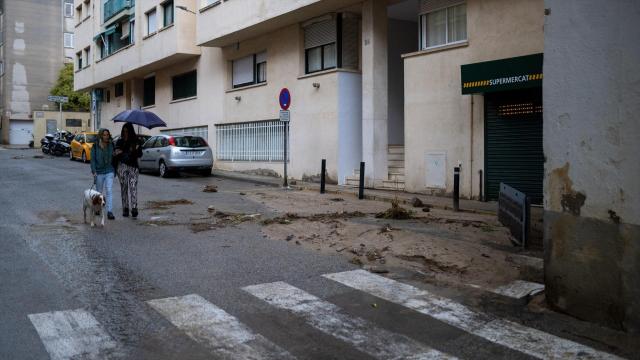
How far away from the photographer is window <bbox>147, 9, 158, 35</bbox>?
1158 inches

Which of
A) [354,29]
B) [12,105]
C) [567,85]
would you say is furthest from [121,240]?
[12,105]

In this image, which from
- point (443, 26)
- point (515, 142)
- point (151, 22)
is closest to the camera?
point (515, 142)

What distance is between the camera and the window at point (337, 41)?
18891mm

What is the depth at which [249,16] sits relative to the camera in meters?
21.0

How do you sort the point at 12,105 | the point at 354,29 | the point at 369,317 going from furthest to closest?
the point at 12,105
the point at 354,29
the point at 369,317

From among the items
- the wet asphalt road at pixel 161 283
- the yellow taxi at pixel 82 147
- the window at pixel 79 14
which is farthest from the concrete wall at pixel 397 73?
the window at pixel 79 14

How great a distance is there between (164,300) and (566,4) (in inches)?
187

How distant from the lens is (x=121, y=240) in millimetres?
8711

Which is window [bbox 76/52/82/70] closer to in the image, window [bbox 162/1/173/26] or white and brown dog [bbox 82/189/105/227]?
window [bbox 162/1/173/26]

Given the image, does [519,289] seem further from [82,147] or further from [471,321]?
[82,147]

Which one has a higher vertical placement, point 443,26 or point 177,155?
point 443,26

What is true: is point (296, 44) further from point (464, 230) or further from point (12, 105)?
point (12, 105)

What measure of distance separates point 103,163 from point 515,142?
9178mm

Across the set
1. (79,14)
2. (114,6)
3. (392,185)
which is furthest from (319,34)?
(79,14)
